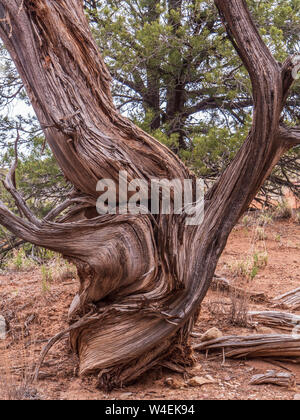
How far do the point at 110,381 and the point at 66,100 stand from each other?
174cm

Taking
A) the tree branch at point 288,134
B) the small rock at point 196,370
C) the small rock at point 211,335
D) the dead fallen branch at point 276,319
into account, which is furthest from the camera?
the dead fallen branch at point 276,319

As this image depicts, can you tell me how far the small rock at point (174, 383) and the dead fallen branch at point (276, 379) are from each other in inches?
17.5

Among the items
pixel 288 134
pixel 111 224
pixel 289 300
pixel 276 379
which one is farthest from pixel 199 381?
pixel 289 300

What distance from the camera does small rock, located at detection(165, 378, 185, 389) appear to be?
2.83 metres

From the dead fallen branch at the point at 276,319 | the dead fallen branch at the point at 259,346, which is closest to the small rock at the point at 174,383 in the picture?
the dead fallen branch at the point at 259,346

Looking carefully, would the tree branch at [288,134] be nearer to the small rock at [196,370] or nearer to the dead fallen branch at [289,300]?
the small rock at [196,370]

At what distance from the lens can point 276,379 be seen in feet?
9.59

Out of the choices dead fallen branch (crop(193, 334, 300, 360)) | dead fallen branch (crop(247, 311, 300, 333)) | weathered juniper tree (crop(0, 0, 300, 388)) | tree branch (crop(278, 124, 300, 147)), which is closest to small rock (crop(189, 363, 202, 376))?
weathered juniper tree (crop(0, 0, 300, 388))

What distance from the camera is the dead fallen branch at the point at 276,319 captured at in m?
3.85

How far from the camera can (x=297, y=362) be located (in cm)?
325

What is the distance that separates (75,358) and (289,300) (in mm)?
2305

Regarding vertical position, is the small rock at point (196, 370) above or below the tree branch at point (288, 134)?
below

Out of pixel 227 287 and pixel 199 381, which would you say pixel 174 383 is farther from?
pixel 227 287

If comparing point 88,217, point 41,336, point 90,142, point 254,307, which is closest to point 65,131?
point 90,142
